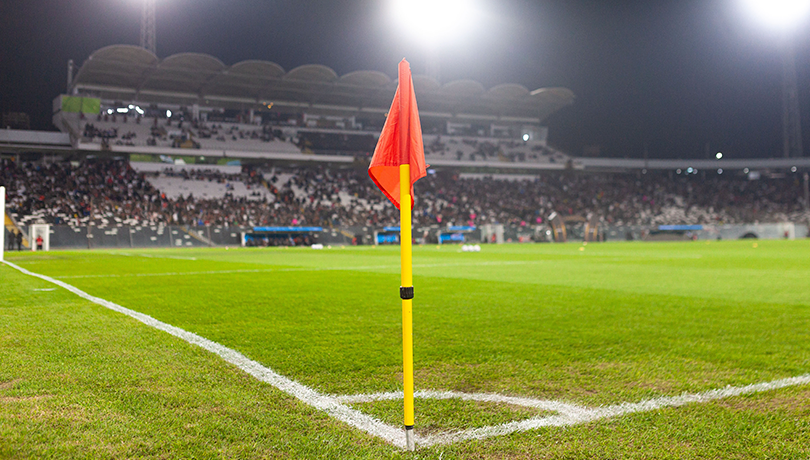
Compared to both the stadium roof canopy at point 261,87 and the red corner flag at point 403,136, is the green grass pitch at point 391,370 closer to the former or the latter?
the red corner flag at point 403,136

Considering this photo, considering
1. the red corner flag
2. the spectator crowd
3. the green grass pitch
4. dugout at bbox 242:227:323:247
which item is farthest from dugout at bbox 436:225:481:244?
the red corner flag

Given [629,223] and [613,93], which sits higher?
[613,93]

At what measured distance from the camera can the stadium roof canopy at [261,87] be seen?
4681cm

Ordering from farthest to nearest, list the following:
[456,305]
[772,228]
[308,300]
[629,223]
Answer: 1. [629,223]
2. [772,228]
3. [308,300]
4. [456,305]

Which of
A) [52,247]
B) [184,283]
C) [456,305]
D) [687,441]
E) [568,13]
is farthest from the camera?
[568,13]

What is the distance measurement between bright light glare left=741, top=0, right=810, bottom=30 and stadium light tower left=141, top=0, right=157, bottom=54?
163 feet

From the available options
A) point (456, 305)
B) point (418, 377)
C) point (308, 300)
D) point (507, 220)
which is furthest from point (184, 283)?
point (507, 220)

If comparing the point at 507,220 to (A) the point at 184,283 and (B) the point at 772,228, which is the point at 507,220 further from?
(A) the point at 184,283

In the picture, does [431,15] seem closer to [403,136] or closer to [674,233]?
[674,233]

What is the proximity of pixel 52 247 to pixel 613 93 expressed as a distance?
206 ft

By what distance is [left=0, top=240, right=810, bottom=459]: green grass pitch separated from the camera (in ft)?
8.15

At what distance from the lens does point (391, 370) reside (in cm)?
384

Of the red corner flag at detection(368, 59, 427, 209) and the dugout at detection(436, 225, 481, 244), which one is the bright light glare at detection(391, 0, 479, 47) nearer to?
the dugout at detection(436, 225, 481, 244)

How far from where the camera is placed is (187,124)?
5288cm
